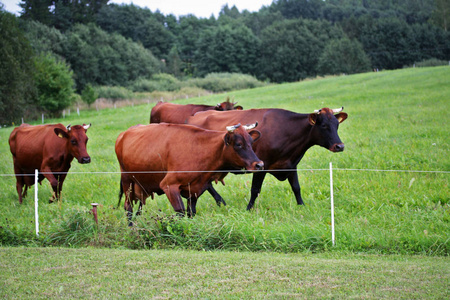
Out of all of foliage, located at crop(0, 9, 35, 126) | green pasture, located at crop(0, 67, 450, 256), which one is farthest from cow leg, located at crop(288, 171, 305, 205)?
foliage, located at crop(0, 9, 35, 126)

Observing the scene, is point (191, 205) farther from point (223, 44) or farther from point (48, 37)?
point (223, 44)

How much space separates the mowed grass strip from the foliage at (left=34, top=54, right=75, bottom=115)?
44.1m

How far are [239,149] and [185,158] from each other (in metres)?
1.11

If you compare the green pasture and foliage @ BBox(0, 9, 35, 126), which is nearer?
the green pasture

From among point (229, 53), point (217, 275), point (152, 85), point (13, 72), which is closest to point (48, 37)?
point (152, 85)

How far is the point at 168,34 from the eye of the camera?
365 ft

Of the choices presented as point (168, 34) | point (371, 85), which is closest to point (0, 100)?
point (371, 85)

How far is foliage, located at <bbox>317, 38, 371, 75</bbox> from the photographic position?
80.8 meters

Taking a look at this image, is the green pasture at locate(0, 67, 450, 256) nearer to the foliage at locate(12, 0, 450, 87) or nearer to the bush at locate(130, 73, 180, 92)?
the bush at locate(130, 73, 180, 92)

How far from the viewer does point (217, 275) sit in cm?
602

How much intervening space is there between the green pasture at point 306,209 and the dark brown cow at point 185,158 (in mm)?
511

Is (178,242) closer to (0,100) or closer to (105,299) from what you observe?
(105,299)

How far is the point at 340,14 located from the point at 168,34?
161 ft

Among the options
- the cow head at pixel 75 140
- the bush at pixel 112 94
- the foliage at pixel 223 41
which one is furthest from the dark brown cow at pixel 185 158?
the foliage at pixel 223 41
